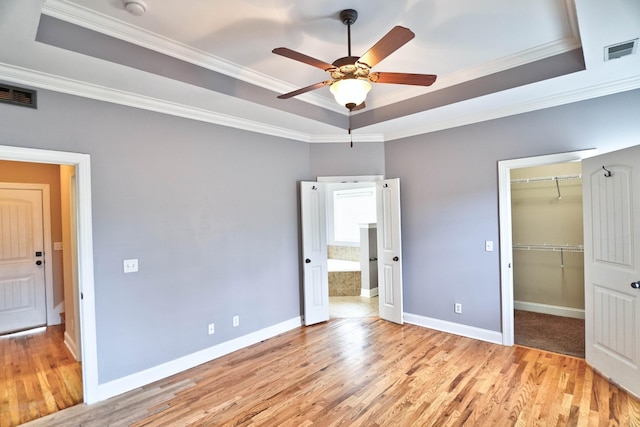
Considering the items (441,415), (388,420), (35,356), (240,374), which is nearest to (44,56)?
(240,374)

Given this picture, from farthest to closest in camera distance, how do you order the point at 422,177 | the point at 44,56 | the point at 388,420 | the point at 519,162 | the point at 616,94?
1. the point at 422,177
2. the point at 519,162
3. the point at 616,94
4. the point at 388,420
5. the point at 44,56

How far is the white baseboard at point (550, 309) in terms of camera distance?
4547 mm

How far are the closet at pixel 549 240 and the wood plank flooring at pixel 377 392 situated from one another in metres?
1.44

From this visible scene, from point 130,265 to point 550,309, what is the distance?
5576 millimetres

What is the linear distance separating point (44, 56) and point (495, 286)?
4.75 m

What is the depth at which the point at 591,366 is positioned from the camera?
3.12 meters

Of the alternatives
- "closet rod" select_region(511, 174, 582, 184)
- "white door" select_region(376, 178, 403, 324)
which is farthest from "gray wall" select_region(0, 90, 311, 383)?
"closet rod" select_region(511, 174, 582, 184)

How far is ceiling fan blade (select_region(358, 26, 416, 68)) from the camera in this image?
5.65ft

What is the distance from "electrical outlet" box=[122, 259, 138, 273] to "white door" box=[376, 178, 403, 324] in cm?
310

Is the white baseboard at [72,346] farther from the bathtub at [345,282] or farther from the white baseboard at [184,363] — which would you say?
the bathtub at [345,282]

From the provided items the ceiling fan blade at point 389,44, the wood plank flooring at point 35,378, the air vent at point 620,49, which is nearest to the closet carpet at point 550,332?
the air vent at point 620,49

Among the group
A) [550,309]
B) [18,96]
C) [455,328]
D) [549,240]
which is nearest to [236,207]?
[18,96]

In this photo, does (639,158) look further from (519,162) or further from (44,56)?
(44,56)

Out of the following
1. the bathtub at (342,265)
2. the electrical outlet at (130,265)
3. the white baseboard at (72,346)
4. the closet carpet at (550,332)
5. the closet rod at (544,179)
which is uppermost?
the closet rod at (544,179)
